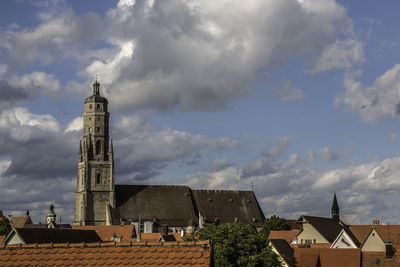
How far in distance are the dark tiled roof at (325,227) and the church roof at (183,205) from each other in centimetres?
3254

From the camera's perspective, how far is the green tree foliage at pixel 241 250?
46.7 m

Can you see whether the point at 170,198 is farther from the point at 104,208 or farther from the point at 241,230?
the point at 241,230

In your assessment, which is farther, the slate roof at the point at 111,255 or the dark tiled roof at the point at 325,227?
the dark tiled roof at the point at 325,227

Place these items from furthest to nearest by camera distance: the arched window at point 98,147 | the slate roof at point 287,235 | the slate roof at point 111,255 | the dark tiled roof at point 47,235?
the arched window at point 98,147
the slate roof at point 287,235
the dark tiled roof at point 47,235
the slate roof at point 111,255

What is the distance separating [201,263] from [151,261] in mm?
1389

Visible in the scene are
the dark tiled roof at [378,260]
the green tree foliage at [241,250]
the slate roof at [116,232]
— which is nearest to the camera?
the green tree foliage at [241,250]

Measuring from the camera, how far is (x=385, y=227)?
278 ft

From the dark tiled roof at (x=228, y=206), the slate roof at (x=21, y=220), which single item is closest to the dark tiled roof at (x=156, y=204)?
the dark tiled roof at (x=228, y=206)

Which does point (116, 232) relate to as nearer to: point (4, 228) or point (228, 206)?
point (4, 228)

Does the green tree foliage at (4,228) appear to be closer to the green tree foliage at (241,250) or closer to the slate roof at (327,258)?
the slate roof at (327,258)

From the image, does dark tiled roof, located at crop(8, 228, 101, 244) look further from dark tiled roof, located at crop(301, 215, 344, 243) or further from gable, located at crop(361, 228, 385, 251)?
gable, located at crop(361, 228, 385, 251)

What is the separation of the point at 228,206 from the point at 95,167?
100 feet

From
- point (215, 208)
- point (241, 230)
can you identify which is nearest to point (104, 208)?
point (215, 208)

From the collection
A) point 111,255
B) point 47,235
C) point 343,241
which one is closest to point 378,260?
point 343,241
